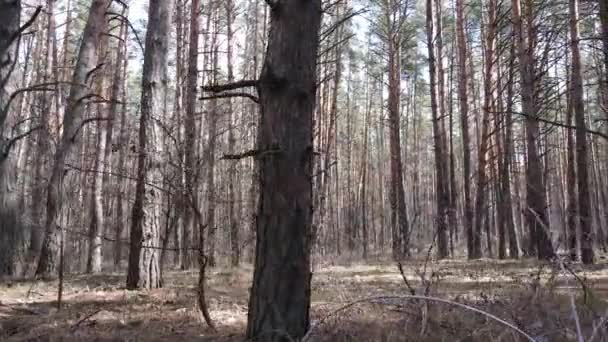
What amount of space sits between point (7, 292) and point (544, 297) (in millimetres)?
5344

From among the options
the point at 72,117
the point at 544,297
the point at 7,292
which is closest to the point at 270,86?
the point at 544,297

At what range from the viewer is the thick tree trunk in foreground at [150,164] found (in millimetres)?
5789

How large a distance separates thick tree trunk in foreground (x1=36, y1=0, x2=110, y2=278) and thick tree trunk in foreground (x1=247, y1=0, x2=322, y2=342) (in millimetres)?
5045

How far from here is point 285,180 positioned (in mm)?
2775

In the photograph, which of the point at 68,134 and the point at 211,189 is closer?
the point at 211,189

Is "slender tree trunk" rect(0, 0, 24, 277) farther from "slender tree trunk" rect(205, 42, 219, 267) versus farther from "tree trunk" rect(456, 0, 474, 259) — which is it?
"tree trunk" rect(456, 0, 474, 259)

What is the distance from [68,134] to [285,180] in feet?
21.6

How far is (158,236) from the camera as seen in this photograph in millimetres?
5992

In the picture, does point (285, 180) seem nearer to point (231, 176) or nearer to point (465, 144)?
point (231, 176)

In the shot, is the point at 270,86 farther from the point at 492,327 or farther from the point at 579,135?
the point at 579,135


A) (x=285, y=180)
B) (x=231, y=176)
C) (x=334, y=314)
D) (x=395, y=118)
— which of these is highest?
(x=395, y=118)

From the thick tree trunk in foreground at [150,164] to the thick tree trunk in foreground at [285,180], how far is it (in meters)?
3.09

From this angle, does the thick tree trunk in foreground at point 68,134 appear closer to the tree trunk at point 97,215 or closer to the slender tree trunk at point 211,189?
the tree trunk at point 97,215

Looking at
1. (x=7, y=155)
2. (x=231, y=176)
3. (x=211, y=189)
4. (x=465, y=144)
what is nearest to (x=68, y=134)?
(x=7, y=155)
